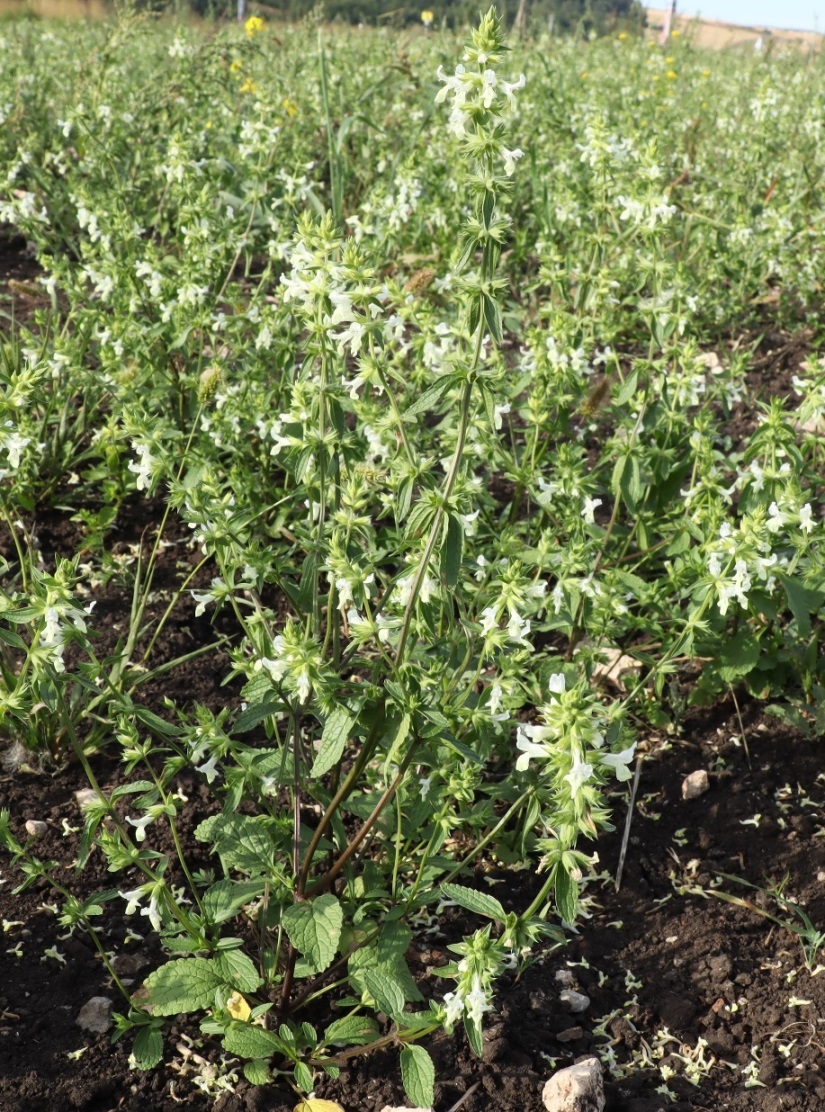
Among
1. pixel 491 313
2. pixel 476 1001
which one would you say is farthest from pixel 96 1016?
pixel 491 313

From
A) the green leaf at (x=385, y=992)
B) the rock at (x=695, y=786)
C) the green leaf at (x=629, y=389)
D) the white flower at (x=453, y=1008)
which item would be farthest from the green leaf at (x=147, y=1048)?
the green leaf at (x=629, y=389)

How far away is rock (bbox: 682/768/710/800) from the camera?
2.85 m

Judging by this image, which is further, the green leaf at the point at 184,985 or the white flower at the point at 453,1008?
the green leaf at the point at 184,985

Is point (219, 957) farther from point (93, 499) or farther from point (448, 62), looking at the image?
point (448, 62)

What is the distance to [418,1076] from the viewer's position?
5.97ft

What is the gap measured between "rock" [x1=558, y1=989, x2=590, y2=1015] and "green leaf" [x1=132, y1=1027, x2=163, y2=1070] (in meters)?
0.83

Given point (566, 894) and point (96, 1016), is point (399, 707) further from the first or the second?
point (96, 1016)

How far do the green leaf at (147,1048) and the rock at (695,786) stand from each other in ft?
4.87

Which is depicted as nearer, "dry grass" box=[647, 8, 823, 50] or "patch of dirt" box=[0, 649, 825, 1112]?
Result: "patch of dirt" box=[0, 649, 825, 1112]

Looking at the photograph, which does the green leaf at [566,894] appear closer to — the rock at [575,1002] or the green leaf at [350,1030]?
the green leaf at [350,1030]

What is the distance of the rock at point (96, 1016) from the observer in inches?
83.9

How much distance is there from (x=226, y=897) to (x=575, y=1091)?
72 centimetres

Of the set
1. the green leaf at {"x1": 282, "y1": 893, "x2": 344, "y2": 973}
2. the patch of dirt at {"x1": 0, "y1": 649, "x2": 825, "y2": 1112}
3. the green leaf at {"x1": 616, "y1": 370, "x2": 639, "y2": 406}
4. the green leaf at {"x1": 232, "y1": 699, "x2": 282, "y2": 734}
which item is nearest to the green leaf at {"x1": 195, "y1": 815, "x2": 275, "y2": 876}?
the green leaf at {"x1": 282, "y1": 893, "x2": 344, "y2": 973}

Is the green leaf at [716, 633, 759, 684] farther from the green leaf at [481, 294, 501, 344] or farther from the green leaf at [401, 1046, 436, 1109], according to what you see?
the green leaf at [481, 294, 501, 344]
